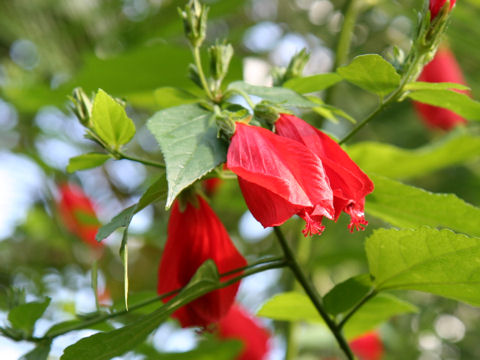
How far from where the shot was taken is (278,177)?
1.11 ft

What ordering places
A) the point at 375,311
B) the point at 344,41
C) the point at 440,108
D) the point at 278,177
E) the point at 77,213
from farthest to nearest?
the point at 77,213 → the point at 440,108 → the point at 344,41 → the point at 375,311 → the point at 278,177

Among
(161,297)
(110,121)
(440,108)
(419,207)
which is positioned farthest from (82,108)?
(440,108)

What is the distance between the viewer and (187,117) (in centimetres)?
37

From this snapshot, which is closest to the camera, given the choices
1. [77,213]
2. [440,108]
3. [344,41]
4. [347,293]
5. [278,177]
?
[278,177]

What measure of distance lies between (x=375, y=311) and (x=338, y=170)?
0.72ft

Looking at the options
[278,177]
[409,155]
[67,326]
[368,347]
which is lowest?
[368,347]

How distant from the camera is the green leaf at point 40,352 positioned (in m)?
0.41

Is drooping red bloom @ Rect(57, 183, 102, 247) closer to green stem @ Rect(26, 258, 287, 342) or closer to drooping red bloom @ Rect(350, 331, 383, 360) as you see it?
drooping red bloom @ Rect(350, 331, 383, 360)

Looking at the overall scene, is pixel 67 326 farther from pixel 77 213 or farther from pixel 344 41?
pixel 77 213

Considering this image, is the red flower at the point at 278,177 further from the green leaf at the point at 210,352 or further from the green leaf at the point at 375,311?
the green leaf at the point at 210,352

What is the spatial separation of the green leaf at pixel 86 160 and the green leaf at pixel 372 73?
16 cm

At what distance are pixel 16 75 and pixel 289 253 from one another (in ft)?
2.98

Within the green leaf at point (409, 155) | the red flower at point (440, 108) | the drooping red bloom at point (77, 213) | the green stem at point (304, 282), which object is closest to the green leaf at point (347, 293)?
the green stem at point (304, 282)

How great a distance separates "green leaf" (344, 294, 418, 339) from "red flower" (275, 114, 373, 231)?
0.14 m
